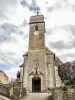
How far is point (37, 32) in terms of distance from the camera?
148 ft

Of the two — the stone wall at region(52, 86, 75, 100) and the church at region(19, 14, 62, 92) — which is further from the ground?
the church at region(19, 14, 62, 92)

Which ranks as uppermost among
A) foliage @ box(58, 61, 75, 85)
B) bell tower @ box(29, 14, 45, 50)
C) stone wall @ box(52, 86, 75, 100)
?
bell tower @ box(29, 14, 45, 50)

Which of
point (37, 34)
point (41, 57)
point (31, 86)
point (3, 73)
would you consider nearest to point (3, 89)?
point (31, 86)

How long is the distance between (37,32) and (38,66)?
809 cm

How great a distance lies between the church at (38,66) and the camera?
40.9 metres

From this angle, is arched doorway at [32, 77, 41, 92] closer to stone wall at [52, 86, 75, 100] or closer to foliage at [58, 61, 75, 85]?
foliage at [58, 61, 75, 85]

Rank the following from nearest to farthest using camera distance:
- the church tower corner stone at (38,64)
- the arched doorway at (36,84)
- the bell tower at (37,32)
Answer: the church tower corner stone at (38,64) → the arched doorway at (36,84) → the bell tower at (37,32)

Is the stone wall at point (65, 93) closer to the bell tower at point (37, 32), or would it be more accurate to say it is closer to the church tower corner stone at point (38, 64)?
the church tower corner stone at point (38, 64)

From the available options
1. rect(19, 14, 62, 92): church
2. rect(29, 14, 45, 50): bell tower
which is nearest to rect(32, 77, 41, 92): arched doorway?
rect(19, 14, 62, 92): church

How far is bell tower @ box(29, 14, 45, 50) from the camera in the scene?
44.1 metres

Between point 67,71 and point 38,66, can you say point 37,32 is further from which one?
point 67,71

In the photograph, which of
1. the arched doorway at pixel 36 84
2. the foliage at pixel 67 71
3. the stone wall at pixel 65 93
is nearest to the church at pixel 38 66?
the arched doorway at pixel 36 84

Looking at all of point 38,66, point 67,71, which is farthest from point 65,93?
point 67,71

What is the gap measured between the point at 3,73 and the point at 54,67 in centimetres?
2341
